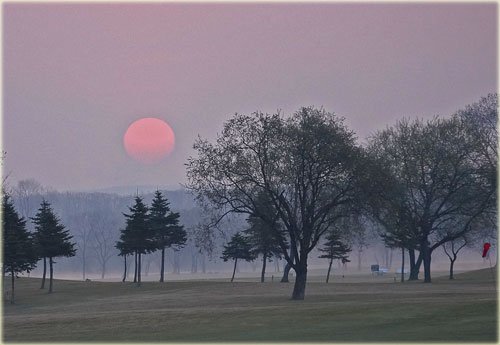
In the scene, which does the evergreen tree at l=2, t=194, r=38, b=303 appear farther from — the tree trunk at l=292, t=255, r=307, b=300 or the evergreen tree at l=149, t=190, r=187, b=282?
the tree trunk at l=292, t=255, r=307, b=300

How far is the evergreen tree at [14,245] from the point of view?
73875 millimetres

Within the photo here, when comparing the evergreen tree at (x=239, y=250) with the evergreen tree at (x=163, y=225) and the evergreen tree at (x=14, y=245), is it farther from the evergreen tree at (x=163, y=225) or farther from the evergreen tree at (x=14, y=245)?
the evergreen tree at (x=14, y=245)

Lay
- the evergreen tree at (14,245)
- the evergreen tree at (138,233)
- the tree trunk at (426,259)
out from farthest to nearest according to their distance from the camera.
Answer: the evergreen tree at (138,233) → the tree trunk at (426,259) → the evergreen tree at (14,245)

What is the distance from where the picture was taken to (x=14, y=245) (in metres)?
74.9

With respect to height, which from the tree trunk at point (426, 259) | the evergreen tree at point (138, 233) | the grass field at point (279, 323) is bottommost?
the grass field at point (279, 323)

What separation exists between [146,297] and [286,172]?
75.6ft

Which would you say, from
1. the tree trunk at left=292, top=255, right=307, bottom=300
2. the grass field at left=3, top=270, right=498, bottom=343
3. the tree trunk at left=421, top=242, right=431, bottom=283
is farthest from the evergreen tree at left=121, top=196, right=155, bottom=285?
the tree trunk at left=292, top=255, right=307, bottom=300

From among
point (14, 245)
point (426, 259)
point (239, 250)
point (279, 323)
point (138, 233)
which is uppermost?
point (138, 233)

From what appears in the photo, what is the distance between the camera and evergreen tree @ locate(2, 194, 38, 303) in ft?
242

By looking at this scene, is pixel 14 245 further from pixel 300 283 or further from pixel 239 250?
pixel 239 250

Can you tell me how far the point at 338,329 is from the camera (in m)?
36.8

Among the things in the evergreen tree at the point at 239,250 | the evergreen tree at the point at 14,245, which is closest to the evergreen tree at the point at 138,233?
the evergreen tree at the point at 239,250

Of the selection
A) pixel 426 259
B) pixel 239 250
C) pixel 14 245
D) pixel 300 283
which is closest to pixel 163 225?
pixel 239 250

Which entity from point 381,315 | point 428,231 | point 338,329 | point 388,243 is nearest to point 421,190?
point 428,231
